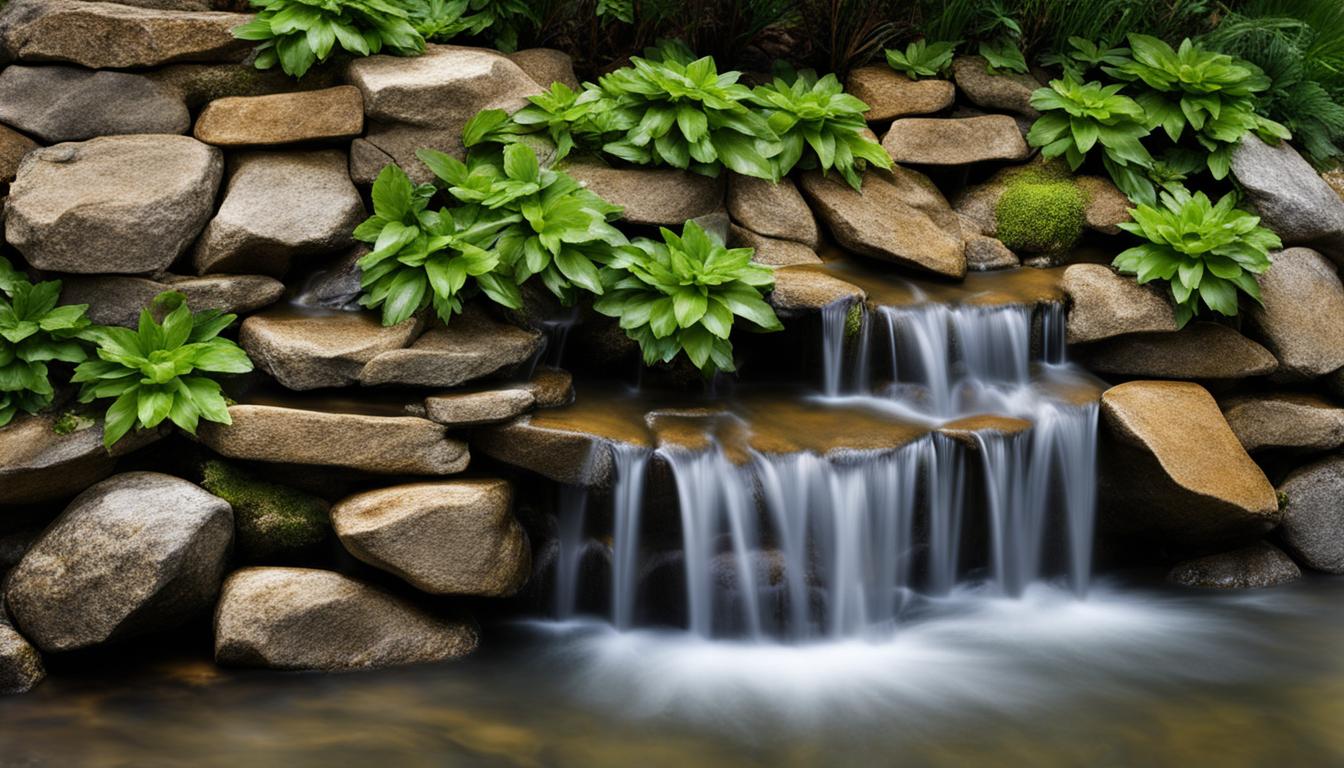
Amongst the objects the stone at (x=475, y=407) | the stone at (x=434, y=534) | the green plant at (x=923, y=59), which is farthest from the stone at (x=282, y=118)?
the green plant at (x=923, y=59)

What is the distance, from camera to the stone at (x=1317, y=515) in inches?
281

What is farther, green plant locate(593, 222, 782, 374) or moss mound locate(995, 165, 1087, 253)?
moss mound locate(995, 165, 1087, 253)

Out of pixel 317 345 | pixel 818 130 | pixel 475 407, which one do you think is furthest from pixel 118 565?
pixel 818 130

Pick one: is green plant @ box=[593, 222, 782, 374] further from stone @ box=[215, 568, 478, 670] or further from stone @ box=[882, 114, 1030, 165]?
stone @ box=[882, 114, 1030, 165]

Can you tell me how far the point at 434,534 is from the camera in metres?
5.67

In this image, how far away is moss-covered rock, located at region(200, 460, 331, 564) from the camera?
5.82m

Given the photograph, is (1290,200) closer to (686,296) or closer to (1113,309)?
(1113,309)

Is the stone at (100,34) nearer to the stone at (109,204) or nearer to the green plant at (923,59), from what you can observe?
the stone at (109,204)

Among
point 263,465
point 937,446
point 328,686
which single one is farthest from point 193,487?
point 937,446

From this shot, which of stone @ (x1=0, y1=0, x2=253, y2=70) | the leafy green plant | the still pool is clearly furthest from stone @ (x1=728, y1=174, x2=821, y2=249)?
the leafy green plant

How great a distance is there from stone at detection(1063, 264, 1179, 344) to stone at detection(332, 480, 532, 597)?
3497 mm

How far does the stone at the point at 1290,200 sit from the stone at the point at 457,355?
4.61 meters

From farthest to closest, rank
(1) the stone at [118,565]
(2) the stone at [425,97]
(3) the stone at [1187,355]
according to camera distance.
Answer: (3) the stone at [1187,355], (2) the stone at [425,97], (1) the stone at [118,565]

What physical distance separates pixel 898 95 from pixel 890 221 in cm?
120
